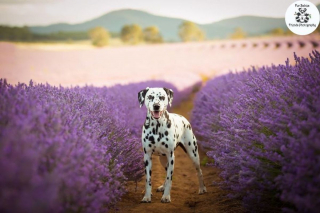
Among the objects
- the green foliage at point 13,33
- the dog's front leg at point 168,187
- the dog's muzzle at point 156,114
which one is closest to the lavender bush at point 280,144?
the dog's front leg at point 168,187

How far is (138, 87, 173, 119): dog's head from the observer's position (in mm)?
4363

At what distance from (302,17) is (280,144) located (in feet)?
17.8

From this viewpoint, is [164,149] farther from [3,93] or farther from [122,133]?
[3,93]

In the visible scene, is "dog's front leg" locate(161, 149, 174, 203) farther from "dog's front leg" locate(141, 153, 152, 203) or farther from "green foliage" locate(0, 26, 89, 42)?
"green foliage" locate(0, 26, 89, 42)

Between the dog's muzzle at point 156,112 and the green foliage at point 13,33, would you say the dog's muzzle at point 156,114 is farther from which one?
the green foliage at point 13,33

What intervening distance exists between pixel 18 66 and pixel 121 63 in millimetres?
10487

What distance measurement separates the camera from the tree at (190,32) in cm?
6328

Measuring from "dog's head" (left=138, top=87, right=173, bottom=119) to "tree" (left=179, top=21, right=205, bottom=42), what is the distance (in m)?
60.1

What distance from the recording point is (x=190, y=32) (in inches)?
2495

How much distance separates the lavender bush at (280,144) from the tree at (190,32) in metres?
60.4

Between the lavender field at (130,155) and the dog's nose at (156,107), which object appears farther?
the dog's nose at (156,107)

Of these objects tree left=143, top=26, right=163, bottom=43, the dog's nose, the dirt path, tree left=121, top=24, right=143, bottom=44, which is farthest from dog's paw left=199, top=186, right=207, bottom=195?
tree left=143, top=26, right=163, bottom=43

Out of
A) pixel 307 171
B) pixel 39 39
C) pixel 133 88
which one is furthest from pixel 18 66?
pixel 307 171

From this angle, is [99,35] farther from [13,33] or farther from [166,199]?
[166,199]
